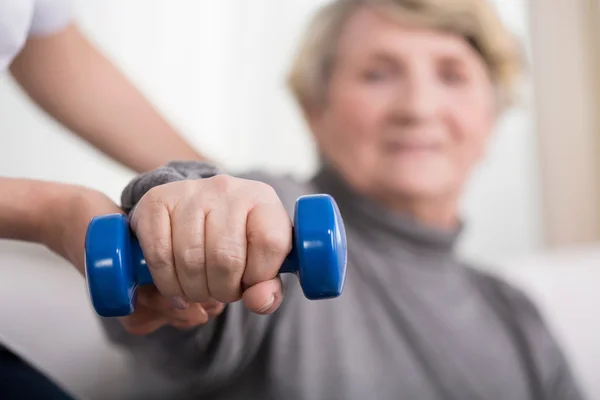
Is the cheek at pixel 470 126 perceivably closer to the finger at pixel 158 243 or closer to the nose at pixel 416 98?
the nose at pixel 416 98

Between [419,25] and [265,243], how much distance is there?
585mm

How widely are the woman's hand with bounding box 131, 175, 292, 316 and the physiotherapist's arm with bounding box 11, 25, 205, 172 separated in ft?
0.96

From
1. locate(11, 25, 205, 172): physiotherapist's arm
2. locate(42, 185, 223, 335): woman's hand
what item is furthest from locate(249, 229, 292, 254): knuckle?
locate(11, 25, 205, 172): physiotherapist's arm

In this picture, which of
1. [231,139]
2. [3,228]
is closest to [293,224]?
[3,228]

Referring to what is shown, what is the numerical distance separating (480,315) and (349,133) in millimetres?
291

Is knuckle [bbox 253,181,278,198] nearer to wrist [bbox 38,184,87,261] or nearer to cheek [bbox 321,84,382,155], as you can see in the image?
wrist [bbox 38,184,87,261]

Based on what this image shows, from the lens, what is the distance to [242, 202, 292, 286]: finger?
0.26 m

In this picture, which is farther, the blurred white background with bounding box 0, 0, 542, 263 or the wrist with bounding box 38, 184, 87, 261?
the blurred white background with bounding box 0, 0, 542, 263

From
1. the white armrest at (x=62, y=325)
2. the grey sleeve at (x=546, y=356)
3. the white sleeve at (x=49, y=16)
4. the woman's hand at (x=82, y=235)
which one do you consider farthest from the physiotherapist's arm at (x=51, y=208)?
the grey sleeve at (x=546, y=356)

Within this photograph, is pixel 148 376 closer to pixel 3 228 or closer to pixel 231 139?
pixel 3 228

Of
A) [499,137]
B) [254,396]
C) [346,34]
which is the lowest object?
[499,137]

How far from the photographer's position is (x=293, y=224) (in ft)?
0.90

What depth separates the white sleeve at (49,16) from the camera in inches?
18.6

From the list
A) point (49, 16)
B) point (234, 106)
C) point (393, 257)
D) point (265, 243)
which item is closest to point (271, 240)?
point (265, 243)
